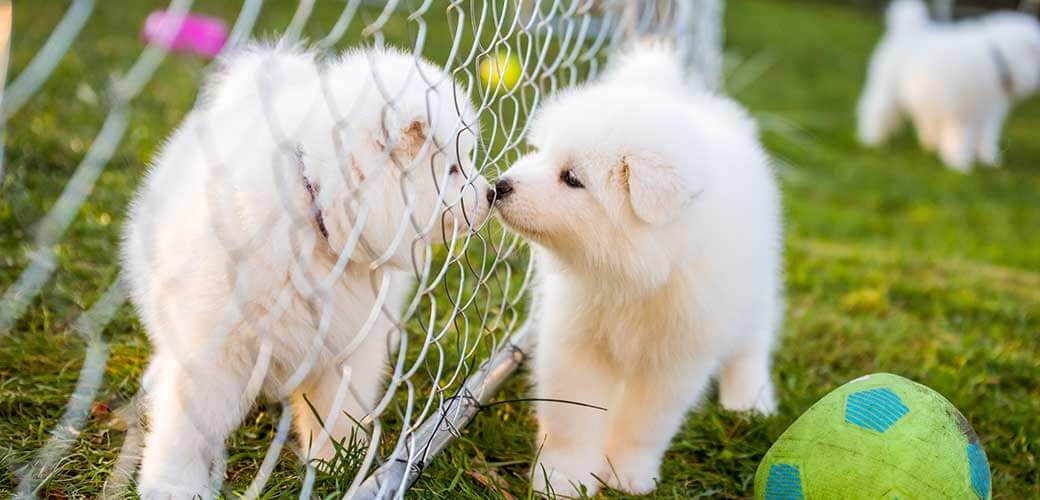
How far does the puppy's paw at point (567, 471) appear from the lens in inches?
85.7

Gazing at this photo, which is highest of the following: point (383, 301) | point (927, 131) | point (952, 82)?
point (383, 301)

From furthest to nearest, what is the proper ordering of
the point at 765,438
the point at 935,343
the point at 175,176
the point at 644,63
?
the point at 935,343
the point at 644,63
the point at 765,438
the point at 175,176

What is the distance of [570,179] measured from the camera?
7.07ft

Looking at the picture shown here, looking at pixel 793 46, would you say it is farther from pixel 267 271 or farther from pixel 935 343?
pixel 267 271

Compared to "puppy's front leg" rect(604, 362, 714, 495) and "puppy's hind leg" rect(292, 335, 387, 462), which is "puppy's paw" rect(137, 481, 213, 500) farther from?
"puppy's front leg" rect(604, 362, 714, 495)

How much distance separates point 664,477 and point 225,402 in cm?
101

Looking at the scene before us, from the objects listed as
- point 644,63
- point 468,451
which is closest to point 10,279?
point 468,451

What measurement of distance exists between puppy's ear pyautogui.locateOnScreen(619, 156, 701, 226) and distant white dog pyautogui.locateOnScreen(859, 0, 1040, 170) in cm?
602

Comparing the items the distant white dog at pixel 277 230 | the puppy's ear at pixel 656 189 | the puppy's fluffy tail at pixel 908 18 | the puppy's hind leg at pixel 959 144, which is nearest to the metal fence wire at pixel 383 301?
the distant white dog at pixel 277 230

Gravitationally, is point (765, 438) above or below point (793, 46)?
above

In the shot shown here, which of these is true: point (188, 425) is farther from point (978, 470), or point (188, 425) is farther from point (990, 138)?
point (990, 138)

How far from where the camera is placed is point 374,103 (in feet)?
6.11

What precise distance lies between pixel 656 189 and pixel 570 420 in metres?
0.57

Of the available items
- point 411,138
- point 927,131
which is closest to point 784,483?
point 411,138
